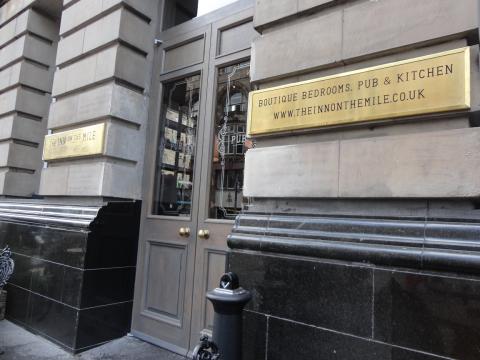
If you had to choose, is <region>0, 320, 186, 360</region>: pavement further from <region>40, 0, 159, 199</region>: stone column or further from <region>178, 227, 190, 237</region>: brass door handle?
<region>40, 0, 159, 199</region>: stone column

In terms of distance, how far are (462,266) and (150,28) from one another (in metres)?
4.71

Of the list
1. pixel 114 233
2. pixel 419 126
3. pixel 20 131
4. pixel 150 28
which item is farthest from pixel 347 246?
pixel 20 131

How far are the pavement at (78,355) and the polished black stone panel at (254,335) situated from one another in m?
1.39

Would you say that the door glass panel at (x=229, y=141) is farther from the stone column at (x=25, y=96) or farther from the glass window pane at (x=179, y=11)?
the stone column at (x=25, y=96)

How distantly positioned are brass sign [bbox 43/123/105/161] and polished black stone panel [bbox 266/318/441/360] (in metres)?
3.09

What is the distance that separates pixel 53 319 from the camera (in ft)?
15.6

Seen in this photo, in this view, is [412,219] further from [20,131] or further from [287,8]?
[20,131]

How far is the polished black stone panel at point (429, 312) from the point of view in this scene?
228 cm

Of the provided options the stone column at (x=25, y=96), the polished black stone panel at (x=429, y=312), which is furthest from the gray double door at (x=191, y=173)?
the stone column at (x=25, y=96)

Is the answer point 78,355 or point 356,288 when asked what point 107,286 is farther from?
point 356,288

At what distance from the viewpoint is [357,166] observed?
2938mm

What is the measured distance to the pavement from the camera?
4.31 meters

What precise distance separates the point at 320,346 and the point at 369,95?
184 cm

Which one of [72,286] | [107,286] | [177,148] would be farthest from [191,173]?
[72,286]
